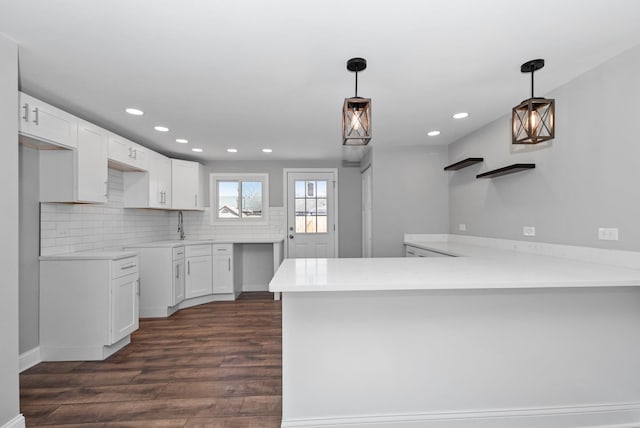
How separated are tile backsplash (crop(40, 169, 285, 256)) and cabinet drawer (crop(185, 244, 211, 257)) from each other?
2.16 ft

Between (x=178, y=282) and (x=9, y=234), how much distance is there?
2469mm

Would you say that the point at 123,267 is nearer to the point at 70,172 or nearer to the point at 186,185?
the point at 70,172

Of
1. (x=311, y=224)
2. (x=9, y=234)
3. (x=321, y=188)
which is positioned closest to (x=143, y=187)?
(x=9, y=234)

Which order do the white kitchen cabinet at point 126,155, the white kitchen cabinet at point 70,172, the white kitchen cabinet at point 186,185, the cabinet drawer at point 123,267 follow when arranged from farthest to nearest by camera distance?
1. the white kitchen cabinet at point 186,185
2. the white kitchen cabinet at point 126,155
3. the cabinet drawer at point 123,267
4. the white kitchen cabinet at point 70,172

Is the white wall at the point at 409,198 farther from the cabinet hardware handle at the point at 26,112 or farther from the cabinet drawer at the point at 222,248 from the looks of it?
the cabinet hardware handle at the point at 26,112

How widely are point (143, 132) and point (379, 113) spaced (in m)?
2.73

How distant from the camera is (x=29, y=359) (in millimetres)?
2598

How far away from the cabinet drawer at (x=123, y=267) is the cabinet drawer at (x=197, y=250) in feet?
3.69

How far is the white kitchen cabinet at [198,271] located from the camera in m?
4.32

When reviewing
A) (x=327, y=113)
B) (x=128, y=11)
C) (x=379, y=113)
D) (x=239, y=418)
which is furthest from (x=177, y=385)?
(x=379, y=113)

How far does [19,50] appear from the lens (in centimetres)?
193

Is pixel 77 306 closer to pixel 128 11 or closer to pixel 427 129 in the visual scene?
pixel 128 11

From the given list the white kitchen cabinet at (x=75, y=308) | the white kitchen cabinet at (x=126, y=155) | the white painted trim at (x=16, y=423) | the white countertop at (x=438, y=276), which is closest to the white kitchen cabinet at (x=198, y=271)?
the white kitchen cabinet at (x=126, y=155)

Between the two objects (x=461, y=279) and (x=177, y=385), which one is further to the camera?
(x=177, y=385)
